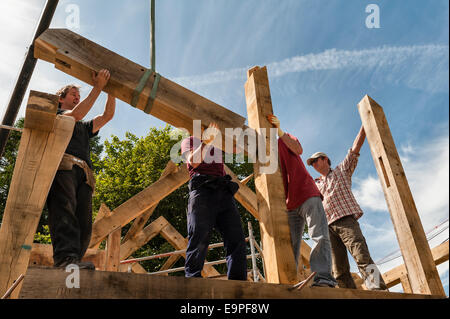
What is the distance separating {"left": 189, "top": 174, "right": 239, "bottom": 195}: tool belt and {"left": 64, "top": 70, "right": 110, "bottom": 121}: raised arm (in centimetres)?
82

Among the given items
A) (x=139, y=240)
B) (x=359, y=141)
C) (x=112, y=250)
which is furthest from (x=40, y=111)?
(x=139, y=240)

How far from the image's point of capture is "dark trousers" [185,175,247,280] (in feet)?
7.10

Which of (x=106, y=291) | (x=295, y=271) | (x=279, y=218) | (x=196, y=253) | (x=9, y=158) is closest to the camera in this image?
(x=106, y=291)

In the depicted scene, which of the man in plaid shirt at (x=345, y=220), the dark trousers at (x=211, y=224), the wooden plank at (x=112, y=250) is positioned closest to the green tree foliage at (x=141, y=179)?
the wooden plank at (x=112, y=250)

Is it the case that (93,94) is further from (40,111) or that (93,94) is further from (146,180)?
(146,180)

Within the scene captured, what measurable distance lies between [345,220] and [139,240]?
183 inches

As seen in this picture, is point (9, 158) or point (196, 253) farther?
point (9, 158)

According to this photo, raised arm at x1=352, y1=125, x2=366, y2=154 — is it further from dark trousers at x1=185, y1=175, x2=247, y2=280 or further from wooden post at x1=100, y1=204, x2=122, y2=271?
wooden post at x1=100, y1=204, x2=122, y2=271

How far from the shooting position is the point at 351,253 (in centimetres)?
319

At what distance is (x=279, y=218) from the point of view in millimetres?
1984

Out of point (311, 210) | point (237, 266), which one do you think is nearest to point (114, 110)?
point (237, 266)

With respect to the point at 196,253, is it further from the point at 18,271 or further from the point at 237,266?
the point at 18,271
